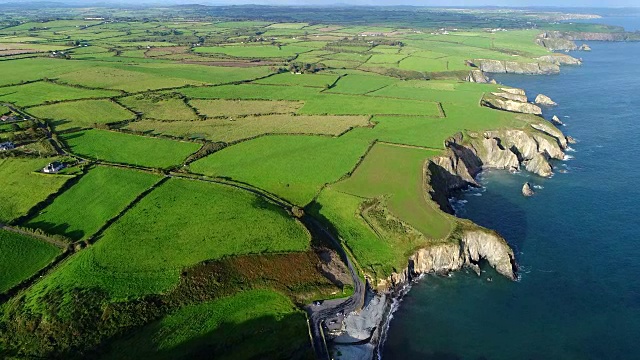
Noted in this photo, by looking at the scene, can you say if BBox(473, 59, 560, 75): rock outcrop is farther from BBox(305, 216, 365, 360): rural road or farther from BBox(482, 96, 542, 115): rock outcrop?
BBox(305, 216, 365, 360): rural road

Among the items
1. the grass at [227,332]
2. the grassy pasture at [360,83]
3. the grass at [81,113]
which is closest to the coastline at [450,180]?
the grass at [227,332]

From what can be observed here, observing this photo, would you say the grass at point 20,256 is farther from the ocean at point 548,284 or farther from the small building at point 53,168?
the ocean at point 548,284

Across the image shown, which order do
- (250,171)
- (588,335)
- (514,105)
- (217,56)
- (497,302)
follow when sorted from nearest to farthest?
(588,335) < (497,302) < (250,171) < (514,105) < (217,56)

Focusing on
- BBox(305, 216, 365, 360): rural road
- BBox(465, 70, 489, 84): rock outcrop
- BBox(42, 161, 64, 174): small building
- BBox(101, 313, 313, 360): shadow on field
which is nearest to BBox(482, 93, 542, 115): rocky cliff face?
BBox(465, 70, 489, 84): rock outcrop

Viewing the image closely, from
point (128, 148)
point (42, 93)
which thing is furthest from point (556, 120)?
point (42, 93)

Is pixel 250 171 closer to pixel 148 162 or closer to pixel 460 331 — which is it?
pixel 148 162

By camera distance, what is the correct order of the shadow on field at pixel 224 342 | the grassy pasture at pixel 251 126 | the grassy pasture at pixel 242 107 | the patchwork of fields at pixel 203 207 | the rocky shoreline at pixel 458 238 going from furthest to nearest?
1. the grassy pasture at pixel 242 107
2. the grassy pasture at pixel 251 126
3. the rocky shoreline at pixel 458 238
4. the patchwork of fields at pixel 203 207
5. the shadow on field at pixel 224 342

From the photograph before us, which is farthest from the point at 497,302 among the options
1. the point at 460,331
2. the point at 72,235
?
the point at 72,235
